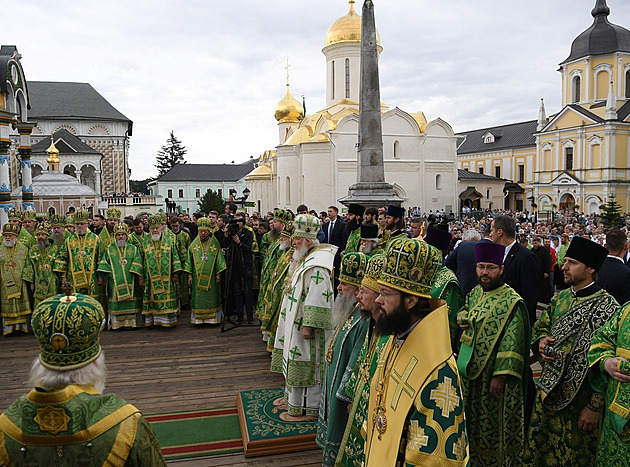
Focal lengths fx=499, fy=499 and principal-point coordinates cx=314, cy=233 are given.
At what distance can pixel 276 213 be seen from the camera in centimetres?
718

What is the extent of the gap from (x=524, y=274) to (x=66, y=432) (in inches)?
144

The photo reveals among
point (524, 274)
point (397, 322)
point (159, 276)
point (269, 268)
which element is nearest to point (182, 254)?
point (159, 276)

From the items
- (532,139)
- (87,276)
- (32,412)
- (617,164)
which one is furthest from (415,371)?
(532,139)

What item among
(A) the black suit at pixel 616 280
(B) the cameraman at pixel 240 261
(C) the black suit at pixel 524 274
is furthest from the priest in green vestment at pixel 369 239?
(B) the cameraman at pixel 240 261

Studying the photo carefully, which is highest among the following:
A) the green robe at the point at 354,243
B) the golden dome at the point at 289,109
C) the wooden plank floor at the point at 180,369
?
the golden dome at the point at 289,109

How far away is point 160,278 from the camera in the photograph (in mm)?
8469

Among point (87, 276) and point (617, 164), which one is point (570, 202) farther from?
point (87, 276)

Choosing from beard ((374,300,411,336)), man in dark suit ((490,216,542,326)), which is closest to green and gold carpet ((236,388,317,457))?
man in dark suit ((490,216,542,326))

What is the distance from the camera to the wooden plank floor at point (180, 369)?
17.0 feet

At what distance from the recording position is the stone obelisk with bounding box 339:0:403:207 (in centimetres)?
1059

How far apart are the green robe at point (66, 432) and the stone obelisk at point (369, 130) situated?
29.3 feet

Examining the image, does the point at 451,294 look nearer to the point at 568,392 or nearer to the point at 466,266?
the point at 466,266

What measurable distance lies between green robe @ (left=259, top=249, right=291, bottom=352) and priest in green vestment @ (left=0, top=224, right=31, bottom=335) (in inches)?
166

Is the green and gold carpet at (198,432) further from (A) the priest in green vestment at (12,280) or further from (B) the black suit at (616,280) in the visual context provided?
(A) the priest in green vestment at (12,280)
